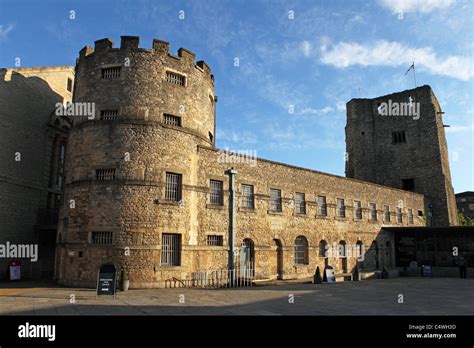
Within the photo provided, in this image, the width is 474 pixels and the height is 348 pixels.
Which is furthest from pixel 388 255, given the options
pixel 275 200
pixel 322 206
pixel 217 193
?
pixel 217 193

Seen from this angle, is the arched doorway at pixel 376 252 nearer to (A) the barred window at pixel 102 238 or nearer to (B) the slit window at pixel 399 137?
(B) the slit window at pixel 399 137

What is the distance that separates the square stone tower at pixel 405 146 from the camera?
4150cm

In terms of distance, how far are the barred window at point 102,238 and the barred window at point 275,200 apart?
10900 mm

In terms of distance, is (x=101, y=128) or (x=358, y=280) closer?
(x=101, y=128)

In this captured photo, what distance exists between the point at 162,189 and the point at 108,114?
5116 millimetres

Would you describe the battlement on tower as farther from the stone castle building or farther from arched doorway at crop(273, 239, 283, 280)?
arched doorway at crop(273, 239, 283, 280)

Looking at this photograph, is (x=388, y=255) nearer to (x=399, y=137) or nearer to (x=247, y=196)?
(x=399, y=137)

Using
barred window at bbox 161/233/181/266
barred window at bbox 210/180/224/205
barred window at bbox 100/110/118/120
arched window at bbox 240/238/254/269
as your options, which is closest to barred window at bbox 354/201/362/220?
arched window at bbox 240/238/254/269

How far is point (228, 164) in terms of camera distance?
21.5 meters

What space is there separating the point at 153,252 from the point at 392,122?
38257mm

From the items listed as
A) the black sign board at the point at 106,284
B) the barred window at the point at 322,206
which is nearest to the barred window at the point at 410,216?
the barred window at the point at 322,206

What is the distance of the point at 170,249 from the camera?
17906 millimetres
